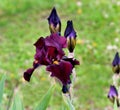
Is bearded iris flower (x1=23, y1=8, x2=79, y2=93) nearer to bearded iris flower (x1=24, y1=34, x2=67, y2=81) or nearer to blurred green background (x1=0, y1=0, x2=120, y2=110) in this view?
bearded iris flower (x1=24, y1=34, x2=67, y2=81)

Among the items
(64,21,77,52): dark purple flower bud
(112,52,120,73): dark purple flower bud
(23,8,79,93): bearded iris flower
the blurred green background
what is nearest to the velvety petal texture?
(23,8,79,93): bearded iris flower

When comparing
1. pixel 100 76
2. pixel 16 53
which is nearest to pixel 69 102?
pixel 100 76

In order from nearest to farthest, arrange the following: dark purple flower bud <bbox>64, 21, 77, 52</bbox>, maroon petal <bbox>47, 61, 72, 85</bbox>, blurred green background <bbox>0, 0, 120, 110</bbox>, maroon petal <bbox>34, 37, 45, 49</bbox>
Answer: maroon petal <bbox>47, 61, 72, 85</bbox> < maroon petal <bbox>34, 37, 45, 49</bbox> < dark purple flower bud <bbox>64, 21, 77, 52</bbox> < blurred green background <bbox>0, 0, 120, 110</bbox>

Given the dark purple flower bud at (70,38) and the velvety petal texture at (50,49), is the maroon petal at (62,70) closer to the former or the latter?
the velvety petal texture at (50,49)

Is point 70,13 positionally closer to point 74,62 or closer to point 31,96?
point 31,96

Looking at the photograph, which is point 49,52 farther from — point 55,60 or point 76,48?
point 76,48

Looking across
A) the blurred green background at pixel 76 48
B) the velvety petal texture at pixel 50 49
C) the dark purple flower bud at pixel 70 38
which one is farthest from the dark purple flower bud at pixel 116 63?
the blurred green background at pixel 76 48

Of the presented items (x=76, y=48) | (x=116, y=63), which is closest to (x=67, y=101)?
(x=116, y=63)
